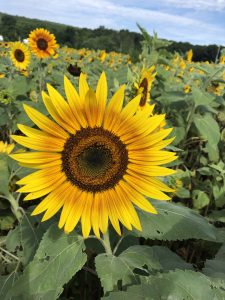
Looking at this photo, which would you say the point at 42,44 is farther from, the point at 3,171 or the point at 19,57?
the point at 3,171

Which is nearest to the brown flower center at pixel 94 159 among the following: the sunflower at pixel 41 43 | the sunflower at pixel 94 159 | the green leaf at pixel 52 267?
the sunflower at pixel 94 159

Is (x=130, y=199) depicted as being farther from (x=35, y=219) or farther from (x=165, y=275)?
(x=35, y=219)

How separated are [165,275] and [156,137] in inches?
20.0

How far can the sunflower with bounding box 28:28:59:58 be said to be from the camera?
629cm

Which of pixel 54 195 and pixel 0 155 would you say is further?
pixel 0 155

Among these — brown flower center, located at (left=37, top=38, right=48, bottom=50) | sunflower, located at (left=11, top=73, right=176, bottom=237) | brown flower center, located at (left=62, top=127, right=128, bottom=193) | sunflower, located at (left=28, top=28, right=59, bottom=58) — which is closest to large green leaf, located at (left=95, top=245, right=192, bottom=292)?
sunflower, located at (left=11, top=73, right=176, bottom=237)

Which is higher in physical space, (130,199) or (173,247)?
(130,199)

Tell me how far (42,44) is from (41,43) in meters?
0.02

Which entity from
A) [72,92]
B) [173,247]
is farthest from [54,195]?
[173,247]

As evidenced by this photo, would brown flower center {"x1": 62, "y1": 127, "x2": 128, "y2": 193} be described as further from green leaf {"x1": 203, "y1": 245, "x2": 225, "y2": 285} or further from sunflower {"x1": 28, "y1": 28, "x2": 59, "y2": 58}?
sunflower {"x1": 28, "y1": 28, "x2": 59, "y2": 58}

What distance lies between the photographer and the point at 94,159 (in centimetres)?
171

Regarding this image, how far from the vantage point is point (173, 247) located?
9.52ft

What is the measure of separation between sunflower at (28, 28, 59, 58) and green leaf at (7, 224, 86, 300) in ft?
16.3

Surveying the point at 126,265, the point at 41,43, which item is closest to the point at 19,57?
the point at 41,43
